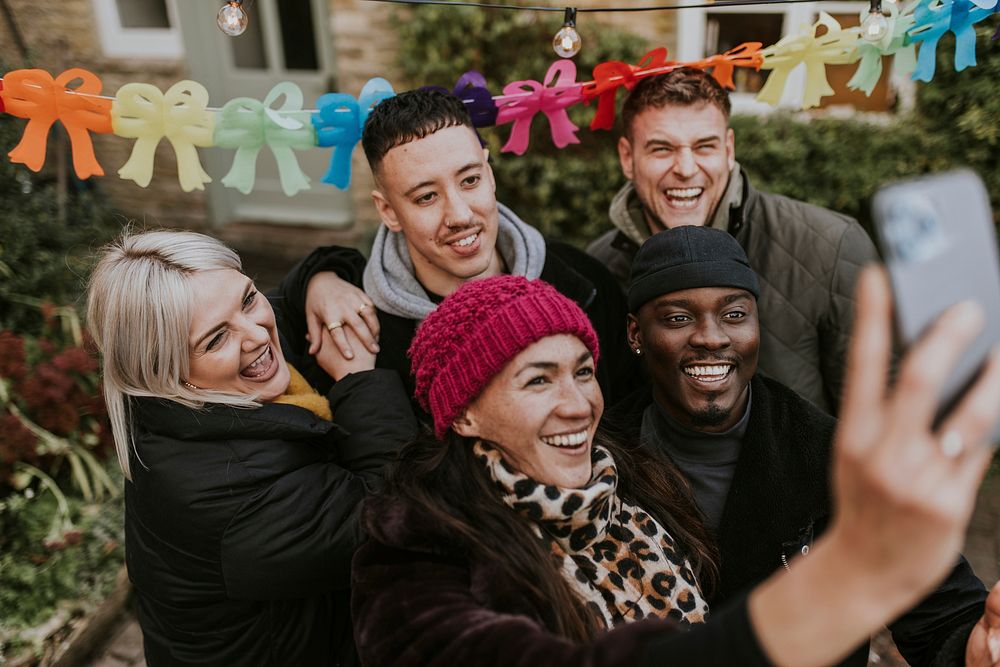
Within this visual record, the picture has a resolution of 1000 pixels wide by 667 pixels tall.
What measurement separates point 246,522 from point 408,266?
101cm

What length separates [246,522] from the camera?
1.75 metres

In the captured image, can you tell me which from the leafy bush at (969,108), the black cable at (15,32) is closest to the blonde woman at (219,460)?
the leafy bush at (969,108)

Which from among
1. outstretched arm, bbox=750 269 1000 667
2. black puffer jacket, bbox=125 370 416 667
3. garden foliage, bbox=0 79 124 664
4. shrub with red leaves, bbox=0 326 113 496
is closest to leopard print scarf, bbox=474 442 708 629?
black puffer jacket, bbox=125 370 416 667

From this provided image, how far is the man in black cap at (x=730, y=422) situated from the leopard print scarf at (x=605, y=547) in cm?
24

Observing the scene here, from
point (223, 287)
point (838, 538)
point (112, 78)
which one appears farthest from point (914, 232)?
point (112, 78)

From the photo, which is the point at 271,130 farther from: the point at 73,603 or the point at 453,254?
the point at 73,603

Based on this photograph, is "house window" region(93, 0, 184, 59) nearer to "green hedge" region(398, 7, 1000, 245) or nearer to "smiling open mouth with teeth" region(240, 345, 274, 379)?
"green hedge" region(398, 7, 1000, 245)

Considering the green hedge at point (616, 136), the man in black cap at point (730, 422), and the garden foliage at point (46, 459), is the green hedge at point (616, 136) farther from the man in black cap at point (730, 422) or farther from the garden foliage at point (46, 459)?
the man in black cap at point (730, 422)

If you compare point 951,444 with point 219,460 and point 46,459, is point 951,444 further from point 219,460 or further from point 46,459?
point 46,459

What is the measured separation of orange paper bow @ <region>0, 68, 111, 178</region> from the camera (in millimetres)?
2164

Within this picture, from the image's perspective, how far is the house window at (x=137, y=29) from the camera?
20.5ft

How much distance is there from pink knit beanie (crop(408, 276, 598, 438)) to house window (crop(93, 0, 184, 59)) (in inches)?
225

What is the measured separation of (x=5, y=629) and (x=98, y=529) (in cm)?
59

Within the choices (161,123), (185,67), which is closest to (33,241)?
(185,67)
